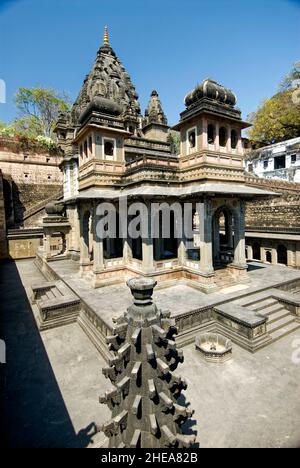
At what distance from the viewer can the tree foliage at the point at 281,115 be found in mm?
39156

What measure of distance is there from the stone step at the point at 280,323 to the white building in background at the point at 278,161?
32314 mm

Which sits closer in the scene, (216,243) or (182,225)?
(182,225)

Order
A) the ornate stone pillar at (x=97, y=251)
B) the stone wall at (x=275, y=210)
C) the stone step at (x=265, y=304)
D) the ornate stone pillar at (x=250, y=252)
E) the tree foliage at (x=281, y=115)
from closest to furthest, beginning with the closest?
the stone step at (x=265, y=304) → the ornate stone pillar at (x=97, y=251) → the stone wall at (x=275, y=210) → the ornate stone pillar at (x=250, y=252) → the tree foliage at (x=281, y=115)

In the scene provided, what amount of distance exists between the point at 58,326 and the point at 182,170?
10.6 m

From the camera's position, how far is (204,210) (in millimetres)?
12336

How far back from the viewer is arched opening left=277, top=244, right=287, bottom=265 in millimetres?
17786

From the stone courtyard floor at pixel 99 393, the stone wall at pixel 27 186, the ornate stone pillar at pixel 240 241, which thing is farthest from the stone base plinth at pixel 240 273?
the stone wall at pixel 27 186

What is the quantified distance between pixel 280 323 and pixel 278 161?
123ft

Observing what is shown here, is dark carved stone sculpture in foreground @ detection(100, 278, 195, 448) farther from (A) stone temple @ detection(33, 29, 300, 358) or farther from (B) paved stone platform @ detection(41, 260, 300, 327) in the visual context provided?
(A) stone temple @ detection(33, 29, 300, 358)

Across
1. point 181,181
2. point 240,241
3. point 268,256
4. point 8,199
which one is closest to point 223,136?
point 181,181

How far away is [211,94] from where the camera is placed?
1262cm

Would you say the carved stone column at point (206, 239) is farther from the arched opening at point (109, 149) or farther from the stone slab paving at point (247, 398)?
the arched opening at point (109, 149)

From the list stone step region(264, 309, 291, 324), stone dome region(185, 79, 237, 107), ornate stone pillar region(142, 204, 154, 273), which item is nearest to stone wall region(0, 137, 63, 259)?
ornate stone pillar region(142, 204, 154, 273)

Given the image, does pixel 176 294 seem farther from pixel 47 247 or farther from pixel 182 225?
pixel 47 247
